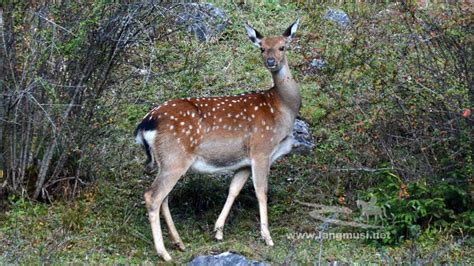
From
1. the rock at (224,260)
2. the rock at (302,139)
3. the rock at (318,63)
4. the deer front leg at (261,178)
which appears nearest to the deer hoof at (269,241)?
the deer front leg at (261,178)

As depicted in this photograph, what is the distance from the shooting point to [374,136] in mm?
11664

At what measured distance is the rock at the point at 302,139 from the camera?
12.7 m

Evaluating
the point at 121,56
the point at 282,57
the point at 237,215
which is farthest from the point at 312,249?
the point at 121,56

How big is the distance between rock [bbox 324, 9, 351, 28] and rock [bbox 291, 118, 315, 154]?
2.31 meters

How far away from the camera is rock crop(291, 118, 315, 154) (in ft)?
41.8

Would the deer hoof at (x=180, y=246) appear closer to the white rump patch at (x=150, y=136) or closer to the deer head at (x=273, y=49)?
the white rump patch at (x=150, y=136)

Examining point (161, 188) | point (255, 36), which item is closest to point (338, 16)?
point (255, 36)

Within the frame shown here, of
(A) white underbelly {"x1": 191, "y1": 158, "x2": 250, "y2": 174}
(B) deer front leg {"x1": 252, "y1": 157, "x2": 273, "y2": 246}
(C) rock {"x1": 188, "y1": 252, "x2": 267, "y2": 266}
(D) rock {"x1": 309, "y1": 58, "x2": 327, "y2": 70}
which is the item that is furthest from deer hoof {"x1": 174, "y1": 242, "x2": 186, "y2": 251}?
(D) rock {"x1": 309, "y1": 58, "x2": 327, "y2": 70}

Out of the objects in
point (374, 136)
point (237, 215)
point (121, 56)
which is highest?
point (121, 56)

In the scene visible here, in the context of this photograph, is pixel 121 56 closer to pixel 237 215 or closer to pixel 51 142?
pixel 51 142

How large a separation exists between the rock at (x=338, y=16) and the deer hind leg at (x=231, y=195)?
4.34m

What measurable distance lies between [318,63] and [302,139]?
43.9 inches

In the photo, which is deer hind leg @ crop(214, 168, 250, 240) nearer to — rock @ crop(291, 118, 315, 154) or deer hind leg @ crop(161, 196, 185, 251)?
deer hind leg @ crop(161, 196, 185, 251)

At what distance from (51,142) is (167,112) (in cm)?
146
